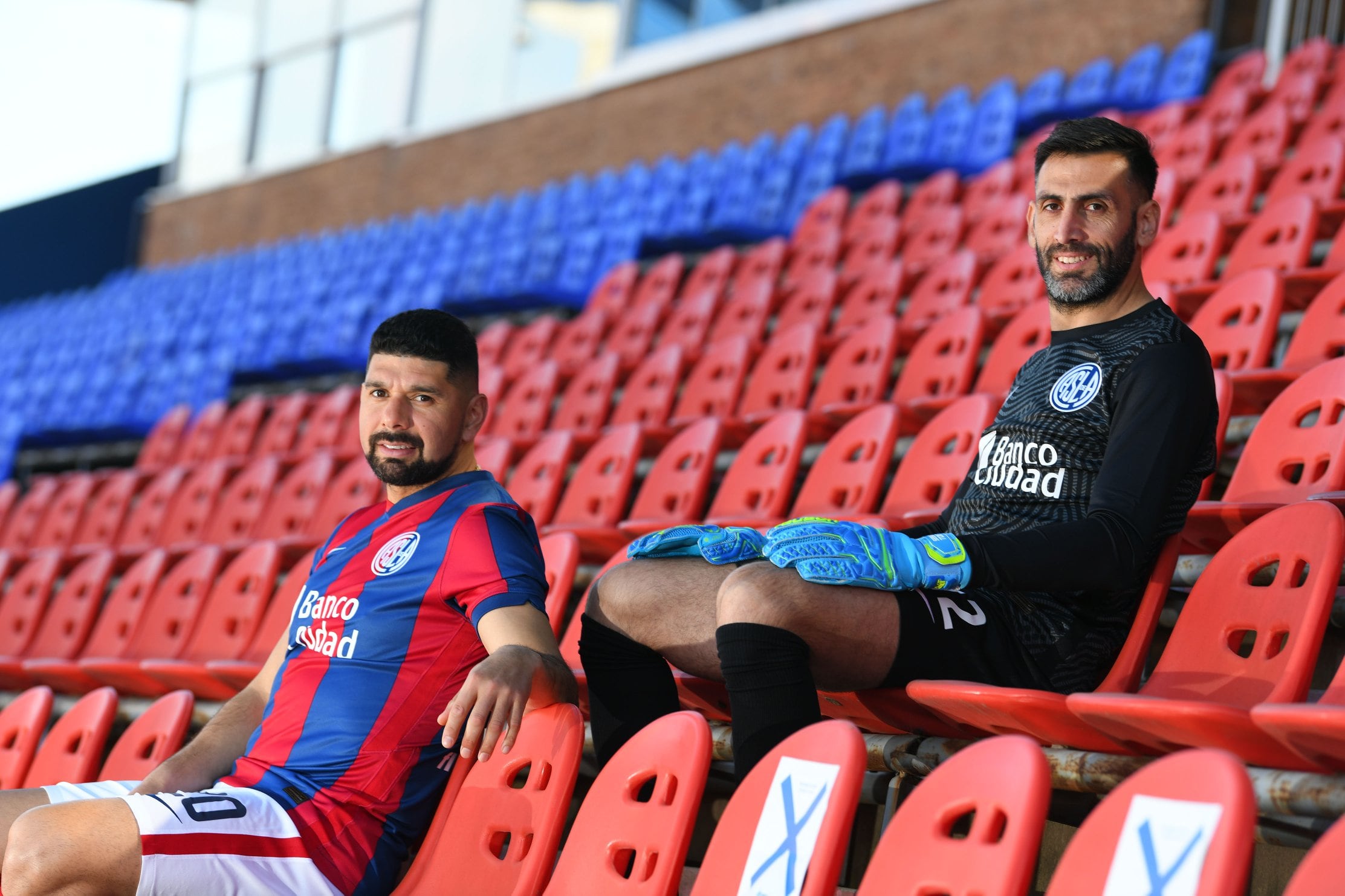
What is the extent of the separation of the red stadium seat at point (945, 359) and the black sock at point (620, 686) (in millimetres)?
1591

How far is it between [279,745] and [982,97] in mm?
5657

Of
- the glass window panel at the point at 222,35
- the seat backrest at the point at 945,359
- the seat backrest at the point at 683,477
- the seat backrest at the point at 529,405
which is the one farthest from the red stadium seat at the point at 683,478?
the glass window panel at the point at 222,35

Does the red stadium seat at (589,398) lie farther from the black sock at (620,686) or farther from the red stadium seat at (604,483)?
the black sock at (620,686)

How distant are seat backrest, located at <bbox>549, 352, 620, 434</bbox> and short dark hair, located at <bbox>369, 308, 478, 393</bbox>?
7.13ft

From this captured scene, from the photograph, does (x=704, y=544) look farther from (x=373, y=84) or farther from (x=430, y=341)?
(x=373, y=84)

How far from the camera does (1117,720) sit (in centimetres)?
120

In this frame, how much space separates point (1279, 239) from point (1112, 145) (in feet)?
6.02

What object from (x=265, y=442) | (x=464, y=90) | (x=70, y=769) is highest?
(x=464, y=90)

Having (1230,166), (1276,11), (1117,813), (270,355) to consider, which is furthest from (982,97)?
(1117,813)

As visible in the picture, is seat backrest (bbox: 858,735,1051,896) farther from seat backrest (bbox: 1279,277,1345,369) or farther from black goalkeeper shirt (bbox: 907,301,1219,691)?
seat backrest (bbox: 1279,277,1345,369)

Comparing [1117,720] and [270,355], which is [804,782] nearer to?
[1117,720]

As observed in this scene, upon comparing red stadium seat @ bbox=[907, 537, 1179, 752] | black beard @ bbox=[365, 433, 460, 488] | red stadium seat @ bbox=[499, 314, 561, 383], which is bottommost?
red stadium seat @ bbox=[907, 537, 1179, 752]

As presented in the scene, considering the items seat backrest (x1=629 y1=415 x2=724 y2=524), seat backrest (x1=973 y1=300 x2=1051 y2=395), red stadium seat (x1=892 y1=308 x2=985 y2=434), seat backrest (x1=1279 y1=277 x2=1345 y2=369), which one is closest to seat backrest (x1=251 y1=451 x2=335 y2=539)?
seat backrest (x1=629 y1=415 x2=724 y2=524)

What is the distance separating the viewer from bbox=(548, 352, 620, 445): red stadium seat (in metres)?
4.15
